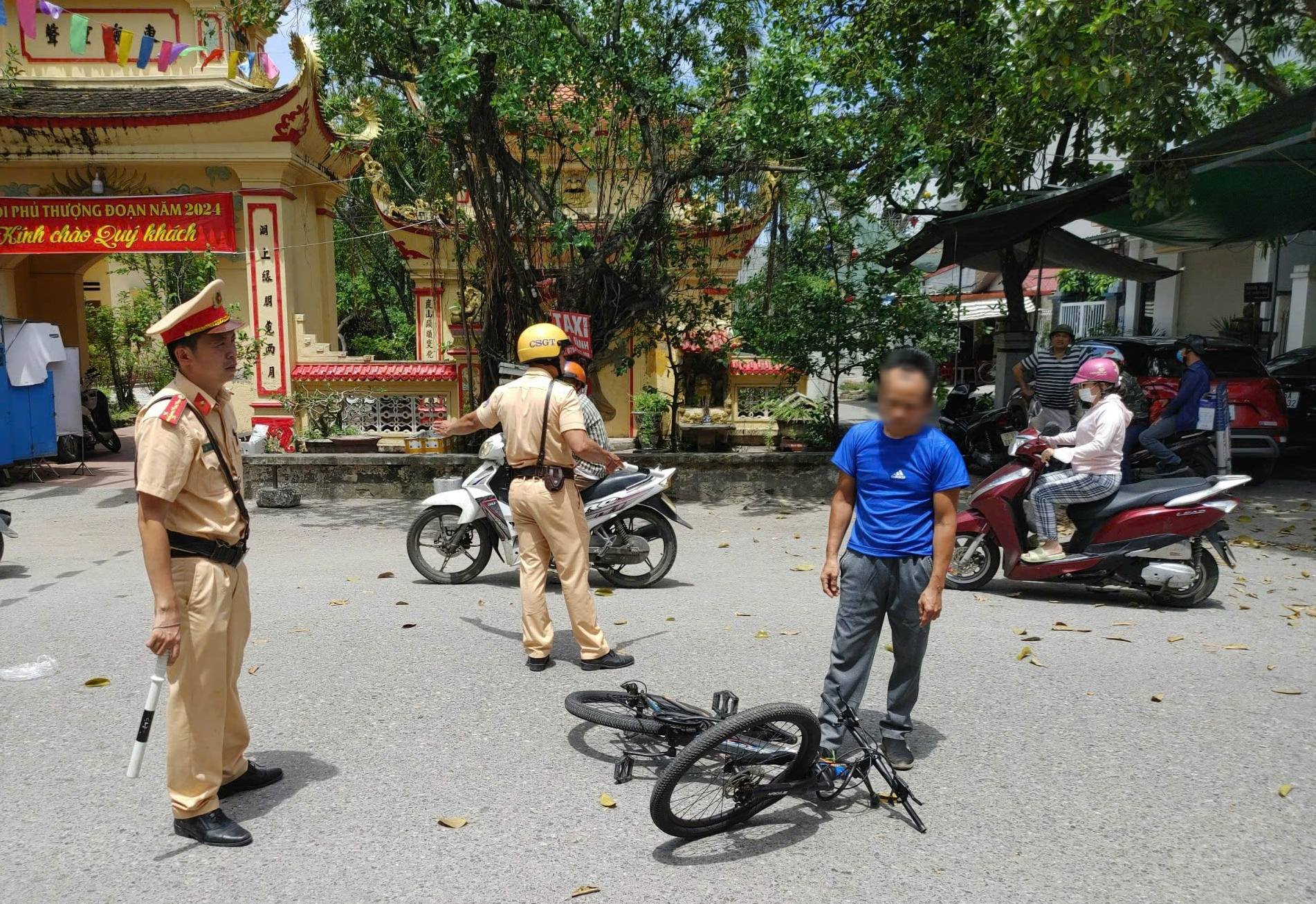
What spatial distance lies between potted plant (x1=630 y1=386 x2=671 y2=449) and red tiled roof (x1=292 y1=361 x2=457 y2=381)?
2.96 m

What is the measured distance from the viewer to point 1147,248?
22.3 m

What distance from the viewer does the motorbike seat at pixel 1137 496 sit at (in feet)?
19.3

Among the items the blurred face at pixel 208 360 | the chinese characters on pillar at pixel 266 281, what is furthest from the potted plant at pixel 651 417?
the blurred face at pixel 208 360

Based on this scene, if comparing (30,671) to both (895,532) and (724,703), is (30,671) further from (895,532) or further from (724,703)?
(895,532)

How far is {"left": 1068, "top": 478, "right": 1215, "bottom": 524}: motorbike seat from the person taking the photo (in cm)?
589

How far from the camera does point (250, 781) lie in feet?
11.7

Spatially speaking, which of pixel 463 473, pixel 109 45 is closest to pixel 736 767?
pixel 463 473

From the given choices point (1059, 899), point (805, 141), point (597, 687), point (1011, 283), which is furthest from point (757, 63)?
point (1059, 899)

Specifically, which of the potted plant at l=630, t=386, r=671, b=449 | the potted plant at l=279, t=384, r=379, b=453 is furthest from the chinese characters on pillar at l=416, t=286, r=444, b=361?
the potted plant at l=630, t=386, r=671, b=449

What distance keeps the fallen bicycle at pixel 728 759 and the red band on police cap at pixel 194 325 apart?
1897 mm

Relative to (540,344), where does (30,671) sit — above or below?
below

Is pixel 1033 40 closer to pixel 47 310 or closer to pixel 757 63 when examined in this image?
pixel 757 63

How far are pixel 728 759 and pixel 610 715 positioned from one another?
1.70 ft

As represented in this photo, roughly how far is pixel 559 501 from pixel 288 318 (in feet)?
33.1
